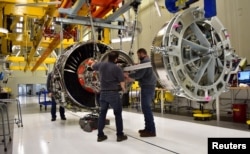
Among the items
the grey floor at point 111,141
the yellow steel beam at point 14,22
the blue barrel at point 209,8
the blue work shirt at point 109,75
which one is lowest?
the grey floor at point 111,141

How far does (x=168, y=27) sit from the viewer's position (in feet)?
6.03

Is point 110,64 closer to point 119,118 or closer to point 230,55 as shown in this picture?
point 119,118

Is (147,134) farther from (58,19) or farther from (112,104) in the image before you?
(58,19)

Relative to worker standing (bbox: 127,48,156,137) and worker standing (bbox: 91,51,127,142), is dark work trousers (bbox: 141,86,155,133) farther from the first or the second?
worker standing (bbox: 91,51,127,142)

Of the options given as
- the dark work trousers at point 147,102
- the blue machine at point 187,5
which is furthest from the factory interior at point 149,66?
the dark work trousers at point 147,102

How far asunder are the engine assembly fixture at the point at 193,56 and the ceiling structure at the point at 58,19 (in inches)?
51.8

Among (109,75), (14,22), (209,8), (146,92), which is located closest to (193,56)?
(209,8)

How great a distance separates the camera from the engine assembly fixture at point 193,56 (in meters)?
1.80

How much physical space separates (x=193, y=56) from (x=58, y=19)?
2468mm

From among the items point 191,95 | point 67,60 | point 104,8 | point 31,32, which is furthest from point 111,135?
point 31,32

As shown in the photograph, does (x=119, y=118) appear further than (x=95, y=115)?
No

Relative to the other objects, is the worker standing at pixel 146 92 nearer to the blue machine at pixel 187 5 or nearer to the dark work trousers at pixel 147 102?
the dark work trousers at pixel 147 102

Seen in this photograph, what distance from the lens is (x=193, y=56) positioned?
196 centimetres

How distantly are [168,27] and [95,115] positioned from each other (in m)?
3.47
